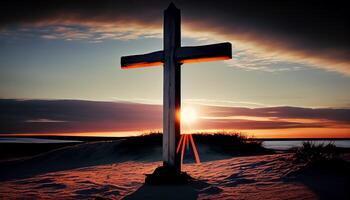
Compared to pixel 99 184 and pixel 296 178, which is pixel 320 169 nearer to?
pixel 296 178

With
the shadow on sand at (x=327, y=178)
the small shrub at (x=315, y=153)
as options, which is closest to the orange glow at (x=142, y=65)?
the shadow on sand at (x=327, y=178)

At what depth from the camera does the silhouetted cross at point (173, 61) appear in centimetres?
598

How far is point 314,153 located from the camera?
6793 millimetres

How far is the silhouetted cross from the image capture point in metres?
5.98

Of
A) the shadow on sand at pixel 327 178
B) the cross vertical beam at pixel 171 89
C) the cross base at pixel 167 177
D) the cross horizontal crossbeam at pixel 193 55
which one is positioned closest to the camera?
the shadow on sand at pixel 327 178

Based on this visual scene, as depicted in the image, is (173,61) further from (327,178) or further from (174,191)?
(327,178)

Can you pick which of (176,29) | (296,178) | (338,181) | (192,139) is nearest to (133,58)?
(176,29)

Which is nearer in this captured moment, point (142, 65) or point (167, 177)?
point (167, 177)

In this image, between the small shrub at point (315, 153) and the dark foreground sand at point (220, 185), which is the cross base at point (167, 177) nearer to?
the dark foreground sand at point (220, 185)

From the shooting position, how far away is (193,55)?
6.07 m

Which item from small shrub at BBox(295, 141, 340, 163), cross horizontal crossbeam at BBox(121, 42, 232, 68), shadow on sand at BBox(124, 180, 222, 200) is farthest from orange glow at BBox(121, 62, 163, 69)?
small shrub at BBox(295, 141, 340, 163)

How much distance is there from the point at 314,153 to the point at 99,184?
15.6ft

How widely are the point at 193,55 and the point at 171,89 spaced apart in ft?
2.65

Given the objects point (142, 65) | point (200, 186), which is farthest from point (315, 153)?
point (142, 65)
